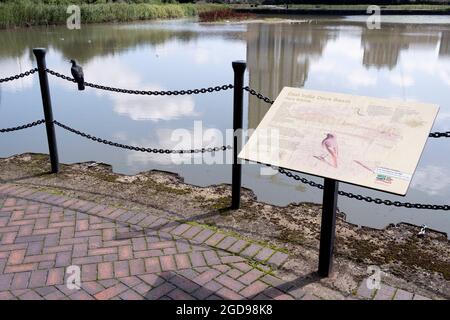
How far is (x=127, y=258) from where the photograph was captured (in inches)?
106

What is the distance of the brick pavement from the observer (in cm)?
238

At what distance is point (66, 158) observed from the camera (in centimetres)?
480

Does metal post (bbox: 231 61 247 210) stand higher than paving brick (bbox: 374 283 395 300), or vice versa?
metal post (bbox: 231 61 247 210)

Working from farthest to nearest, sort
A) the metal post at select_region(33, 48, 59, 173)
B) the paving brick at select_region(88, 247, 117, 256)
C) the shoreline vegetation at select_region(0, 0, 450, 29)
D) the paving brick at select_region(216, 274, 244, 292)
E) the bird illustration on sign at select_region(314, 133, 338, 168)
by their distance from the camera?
1. the shoreline vegetation at select_region(0, 0, 450, 29)
2. the metal post at select_region(33, 48, 59, 173)
3. the paving brick at select_region(88, 247, 117, 256)
4. the paving brick at select_region(216, 274, 244, 292)
5. the bird illustration on sign at select_region(314, 133, 338, 168)

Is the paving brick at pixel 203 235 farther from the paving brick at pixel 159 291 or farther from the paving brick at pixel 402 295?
the paving brick at pixel 402 295

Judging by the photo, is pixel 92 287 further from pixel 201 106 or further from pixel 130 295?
pixel 201 106

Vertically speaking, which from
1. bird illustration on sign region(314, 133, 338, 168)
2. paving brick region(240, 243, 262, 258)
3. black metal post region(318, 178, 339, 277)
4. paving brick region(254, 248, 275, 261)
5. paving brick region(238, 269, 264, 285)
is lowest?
paving brick region(254, 248, 275, 261)

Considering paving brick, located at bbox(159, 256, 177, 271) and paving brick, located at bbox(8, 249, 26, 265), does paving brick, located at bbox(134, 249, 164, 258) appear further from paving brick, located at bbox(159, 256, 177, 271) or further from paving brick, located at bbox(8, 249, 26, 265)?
paving brick, located at bbox(8, 249, 26, 265)

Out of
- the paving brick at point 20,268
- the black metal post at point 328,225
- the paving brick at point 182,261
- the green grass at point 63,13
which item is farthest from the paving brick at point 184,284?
the green grass at point 63,13

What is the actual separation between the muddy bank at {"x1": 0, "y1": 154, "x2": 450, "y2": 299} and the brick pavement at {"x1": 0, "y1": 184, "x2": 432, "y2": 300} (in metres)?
0.13

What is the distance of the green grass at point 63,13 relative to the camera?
68.4 ft

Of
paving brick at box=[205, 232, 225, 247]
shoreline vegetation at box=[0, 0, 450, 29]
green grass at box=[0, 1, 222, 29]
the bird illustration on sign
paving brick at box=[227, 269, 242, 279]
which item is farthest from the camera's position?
shoreline vegetation at box=[0, 0, 450, 29]

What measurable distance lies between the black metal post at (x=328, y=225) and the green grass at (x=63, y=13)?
70.3 feet

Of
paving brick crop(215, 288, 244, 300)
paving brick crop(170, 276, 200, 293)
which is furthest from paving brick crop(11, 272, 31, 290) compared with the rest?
paving brick crop(215, 288, 244, 300)
